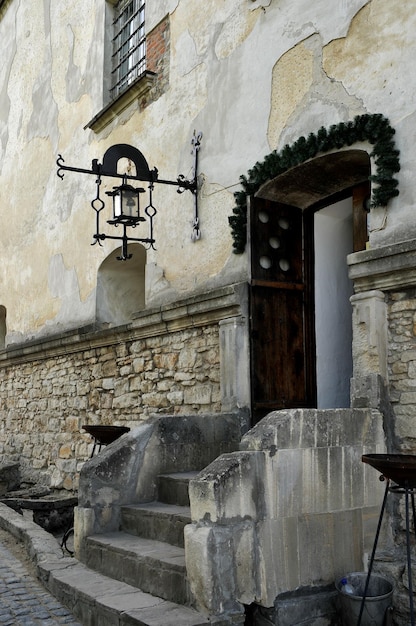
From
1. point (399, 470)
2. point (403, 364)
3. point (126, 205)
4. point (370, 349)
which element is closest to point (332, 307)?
point (370, 349)

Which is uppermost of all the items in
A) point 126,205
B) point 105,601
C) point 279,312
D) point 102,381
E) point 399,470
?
point 126,205

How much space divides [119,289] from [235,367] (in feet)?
12.6

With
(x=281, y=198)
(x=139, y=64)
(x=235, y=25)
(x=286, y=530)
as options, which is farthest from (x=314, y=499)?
(x=139, y=64)

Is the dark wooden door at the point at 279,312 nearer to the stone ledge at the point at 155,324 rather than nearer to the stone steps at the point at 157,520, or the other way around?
the stone ledge at the point at 155,324

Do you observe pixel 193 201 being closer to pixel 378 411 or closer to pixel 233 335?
pixel 233 335

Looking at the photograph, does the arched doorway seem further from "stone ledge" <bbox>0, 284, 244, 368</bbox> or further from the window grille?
the window grille

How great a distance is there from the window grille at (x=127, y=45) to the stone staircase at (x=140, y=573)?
6024mm

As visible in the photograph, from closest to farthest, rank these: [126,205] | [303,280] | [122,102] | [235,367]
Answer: [235,367] → [303,280] → [126,205] → [122,102]

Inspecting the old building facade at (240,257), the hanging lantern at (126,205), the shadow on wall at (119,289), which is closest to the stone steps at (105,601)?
the old building facade at (240,257)

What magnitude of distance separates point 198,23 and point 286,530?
5734 mm

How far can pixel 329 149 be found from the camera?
571 cm

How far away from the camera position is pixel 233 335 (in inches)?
253

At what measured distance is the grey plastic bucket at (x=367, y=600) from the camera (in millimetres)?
4074

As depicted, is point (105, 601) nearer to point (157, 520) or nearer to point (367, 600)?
point (157, 520)
